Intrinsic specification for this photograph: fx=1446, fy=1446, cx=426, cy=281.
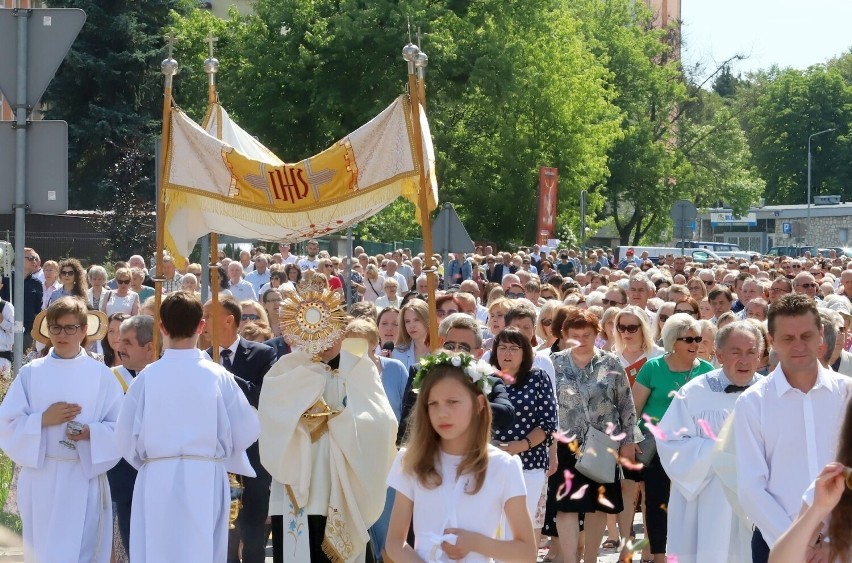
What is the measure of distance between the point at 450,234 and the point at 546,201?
14222mm

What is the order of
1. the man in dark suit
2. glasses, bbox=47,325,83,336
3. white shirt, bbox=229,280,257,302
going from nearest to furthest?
glasses, bbox=47,325,83,336
the man in dark suit
white shirt, bbox=229,280,257,302

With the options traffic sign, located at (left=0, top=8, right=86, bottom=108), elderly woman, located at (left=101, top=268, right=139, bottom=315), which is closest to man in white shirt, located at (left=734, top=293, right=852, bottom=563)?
traffic sign, located at (left=0, top=8, right=86, bottom=108)

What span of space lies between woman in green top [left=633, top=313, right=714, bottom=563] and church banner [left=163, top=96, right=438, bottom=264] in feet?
5.98

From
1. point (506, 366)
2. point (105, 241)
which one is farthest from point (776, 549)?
point (105, 241)

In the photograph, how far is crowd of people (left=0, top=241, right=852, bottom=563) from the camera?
5.27 metres

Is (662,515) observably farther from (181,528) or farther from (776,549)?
(776,549)

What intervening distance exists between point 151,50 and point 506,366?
39.0 metres

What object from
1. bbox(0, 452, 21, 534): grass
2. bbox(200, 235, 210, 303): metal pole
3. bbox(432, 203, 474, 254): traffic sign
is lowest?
bbox(0, 452, 21, 534): grass

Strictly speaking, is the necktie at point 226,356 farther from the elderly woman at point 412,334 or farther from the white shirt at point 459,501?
the white shirt at point 459,501

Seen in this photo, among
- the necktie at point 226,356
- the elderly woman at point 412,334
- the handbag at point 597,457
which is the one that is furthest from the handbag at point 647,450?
the necktie at point 226,356

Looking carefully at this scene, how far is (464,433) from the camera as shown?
17.4 feet

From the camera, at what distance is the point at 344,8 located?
42438 mm

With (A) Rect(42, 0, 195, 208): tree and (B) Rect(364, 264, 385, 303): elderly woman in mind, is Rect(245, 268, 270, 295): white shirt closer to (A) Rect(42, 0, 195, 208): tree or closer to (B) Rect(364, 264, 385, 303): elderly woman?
(B) Rect(364, 264, 385, 303): elderly woman

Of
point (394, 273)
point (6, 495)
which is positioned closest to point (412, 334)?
point (6, 495)
